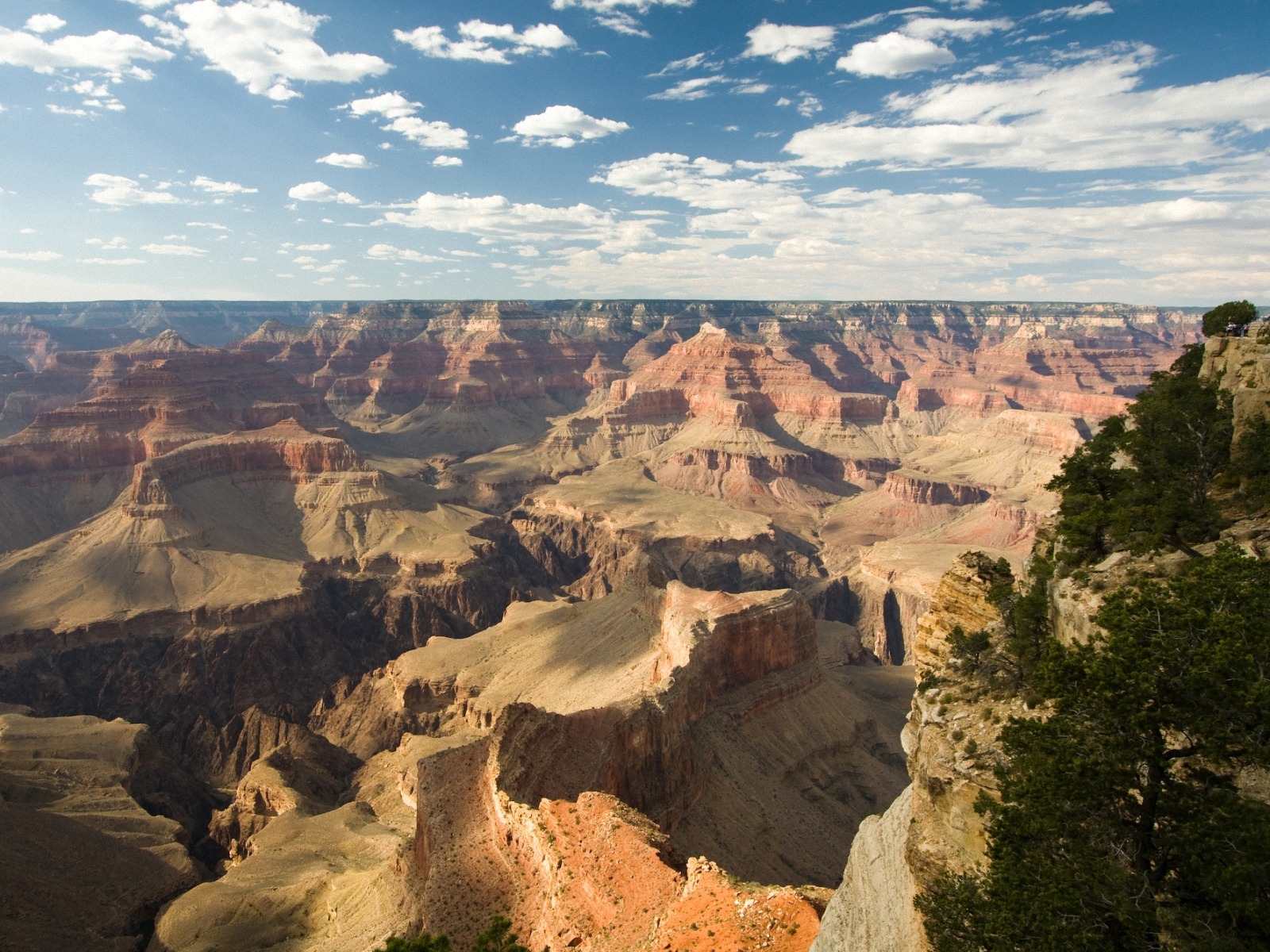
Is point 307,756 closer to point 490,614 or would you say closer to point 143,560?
point 490,614

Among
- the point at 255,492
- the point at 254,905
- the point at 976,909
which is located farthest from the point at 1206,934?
the point at 255,492

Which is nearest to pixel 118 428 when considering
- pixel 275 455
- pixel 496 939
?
pixel 275 455

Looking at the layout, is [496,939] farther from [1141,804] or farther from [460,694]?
[460,694]

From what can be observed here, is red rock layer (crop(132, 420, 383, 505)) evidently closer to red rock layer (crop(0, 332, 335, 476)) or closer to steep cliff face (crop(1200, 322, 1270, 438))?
red rock layer (crop(0, 332, 335, 476))

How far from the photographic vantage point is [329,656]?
106 m

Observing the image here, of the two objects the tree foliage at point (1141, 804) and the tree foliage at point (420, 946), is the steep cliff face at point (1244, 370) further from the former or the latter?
the tree foliage at point (420, 946)

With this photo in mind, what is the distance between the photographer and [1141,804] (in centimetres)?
1483

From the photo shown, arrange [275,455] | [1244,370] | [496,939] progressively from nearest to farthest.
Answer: [496,939]
[1244,370]
[275,455]

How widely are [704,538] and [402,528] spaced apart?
5432 centimetres

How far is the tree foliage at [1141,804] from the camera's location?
13406 mm

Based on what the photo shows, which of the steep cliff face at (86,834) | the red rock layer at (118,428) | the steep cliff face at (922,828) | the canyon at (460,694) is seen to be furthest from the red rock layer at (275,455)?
the steep cliff face at (922,828)

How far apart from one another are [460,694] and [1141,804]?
2747 inches

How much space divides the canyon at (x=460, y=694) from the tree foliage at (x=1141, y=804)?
213cm

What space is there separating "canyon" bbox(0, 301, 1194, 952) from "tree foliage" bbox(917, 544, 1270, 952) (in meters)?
Answer: 2.13
